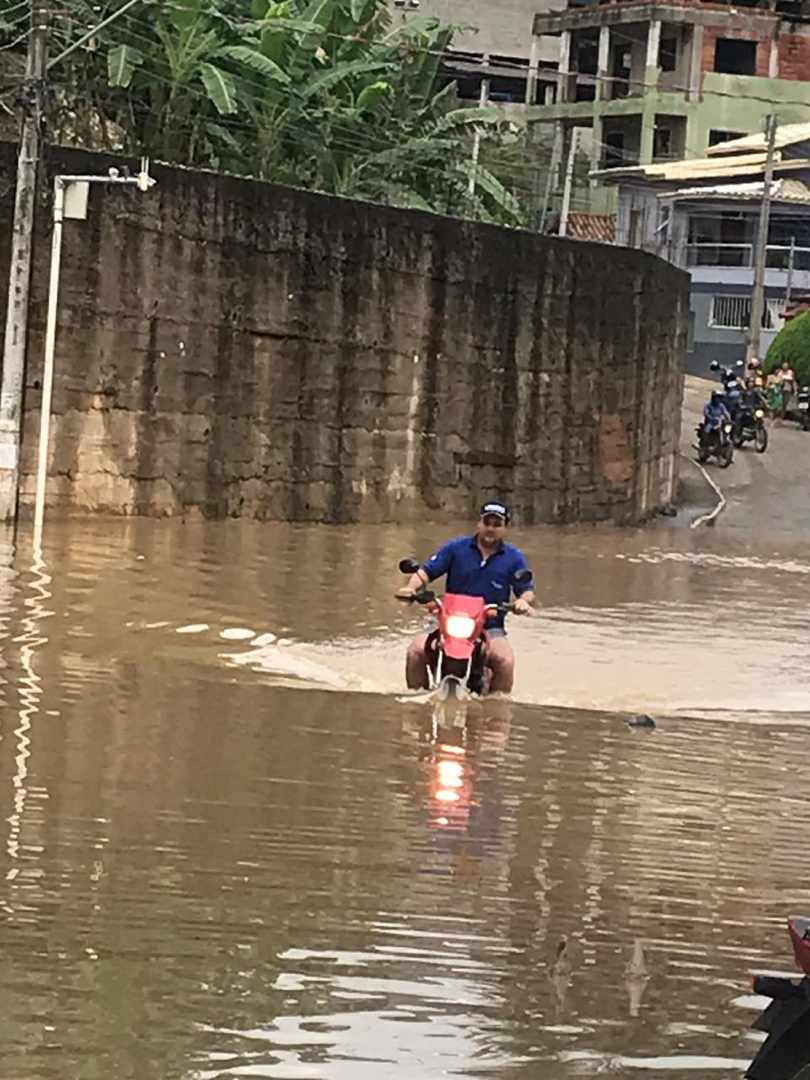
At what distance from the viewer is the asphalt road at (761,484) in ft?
109

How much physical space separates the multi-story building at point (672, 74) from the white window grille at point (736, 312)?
904cm

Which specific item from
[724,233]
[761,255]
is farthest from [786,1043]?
[724,233]

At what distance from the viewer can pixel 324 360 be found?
26.0 metres

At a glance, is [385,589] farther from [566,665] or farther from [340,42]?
[340,42]

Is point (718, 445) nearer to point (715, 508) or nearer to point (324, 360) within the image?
point (715, 508)

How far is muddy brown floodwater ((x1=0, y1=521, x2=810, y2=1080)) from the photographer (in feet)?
19.1

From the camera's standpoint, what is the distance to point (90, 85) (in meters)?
29.9

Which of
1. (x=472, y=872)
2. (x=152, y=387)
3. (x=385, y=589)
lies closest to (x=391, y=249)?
(x=152, y=387)

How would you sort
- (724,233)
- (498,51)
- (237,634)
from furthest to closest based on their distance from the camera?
(498,51), (724,233), (237,634)

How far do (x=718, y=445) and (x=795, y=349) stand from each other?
1167 centimetres

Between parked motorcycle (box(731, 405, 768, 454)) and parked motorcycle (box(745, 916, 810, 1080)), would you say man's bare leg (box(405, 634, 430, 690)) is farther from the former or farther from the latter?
parked motorcycle (box(731, 405, 768, 454))

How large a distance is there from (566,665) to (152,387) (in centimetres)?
966

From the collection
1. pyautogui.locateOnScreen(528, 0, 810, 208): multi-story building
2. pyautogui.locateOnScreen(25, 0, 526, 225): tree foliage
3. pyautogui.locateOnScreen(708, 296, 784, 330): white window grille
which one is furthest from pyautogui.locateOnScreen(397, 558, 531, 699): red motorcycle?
pyautogui.locateOnScreen(528, 0, 810, 208): multi-story building

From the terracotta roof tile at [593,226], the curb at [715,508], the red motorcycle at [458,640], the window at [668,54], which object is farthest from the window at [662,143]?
the red motorcycle at [458,640]
